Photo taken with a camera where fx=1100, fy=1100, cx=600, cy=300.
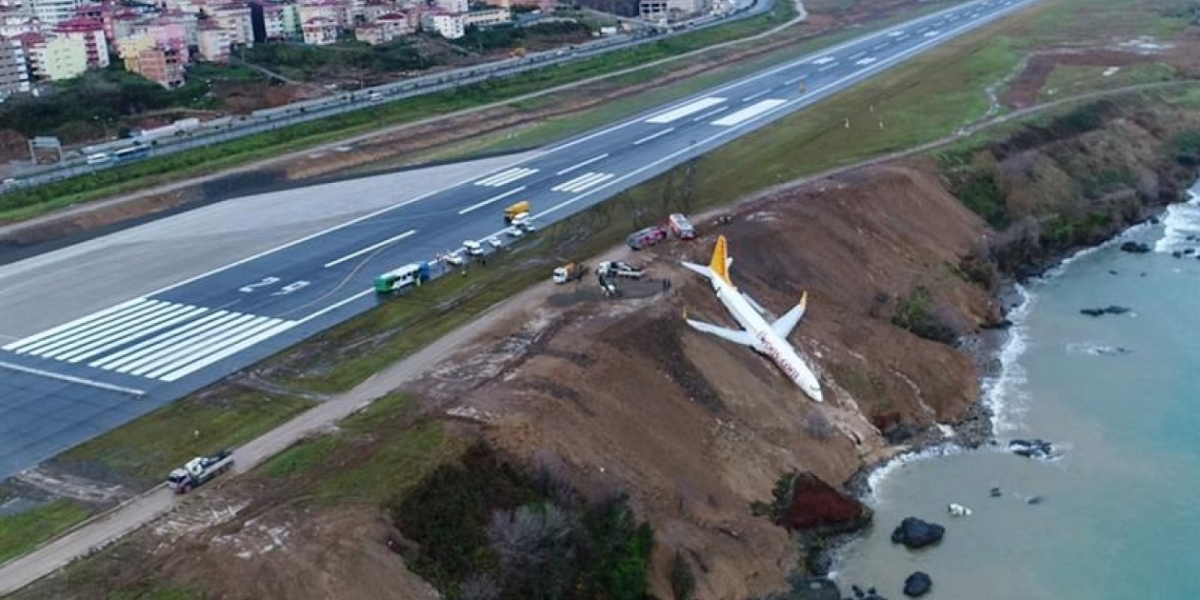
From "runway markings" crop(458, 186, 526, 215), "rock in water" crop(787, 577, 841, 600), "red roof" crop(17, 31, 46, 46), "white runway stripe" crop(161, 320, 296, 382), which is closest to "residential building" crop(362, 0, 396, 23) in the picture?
"red roof" crop(17, 31, 46, 46)

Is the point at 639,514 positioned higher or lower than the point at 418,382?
lower

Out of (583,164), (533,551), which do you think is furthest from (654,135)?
(533,551)

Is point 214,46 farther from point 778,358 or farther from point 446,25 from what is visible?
point 778,358

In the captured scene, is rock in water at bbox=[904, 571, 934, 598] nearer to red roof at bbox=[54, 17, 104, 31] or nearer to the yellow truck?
the yellow truck

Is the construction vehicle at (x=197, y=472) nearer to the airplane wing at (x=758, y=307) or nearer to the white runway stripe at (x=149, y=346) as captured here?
the white runway stripe at (x=149, y=346)

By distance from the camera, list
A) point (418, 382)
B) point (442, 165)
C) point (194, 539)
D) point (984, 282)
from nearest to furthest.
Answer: point (194, 539) → point (418, 382) → point (984, 282) → point (442, 165)

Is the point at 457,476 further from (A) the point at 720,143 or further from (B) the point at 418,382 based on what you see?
(A) the point at 720,143

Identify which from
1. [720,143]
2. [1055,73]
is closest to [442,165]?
[720,143]
